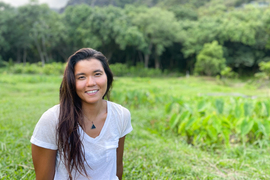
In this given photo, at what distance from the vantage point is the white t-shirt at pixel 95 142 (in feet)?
3.34

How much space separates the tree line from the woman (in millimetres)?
14796

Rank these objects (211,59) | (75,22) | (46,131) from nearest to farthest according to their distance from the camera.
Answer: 1. (46,131)
2. (211,59)
3. (75,22)

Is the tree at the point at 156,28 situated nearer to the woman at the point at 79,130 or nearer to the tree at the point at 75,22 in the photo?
the tree at the point at 75,22

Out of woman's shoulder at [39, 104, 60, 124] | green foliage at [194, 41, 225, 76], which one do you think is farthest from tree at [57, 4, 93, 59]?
woman's shoulder at [39, 104, 60, 124]

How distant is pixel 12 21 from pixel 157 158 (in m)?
20.6

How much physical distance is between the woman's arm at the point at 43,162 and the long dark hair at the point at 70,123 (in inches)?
2.0

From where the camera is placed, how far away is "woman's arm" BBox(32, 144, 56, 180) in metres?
1.04

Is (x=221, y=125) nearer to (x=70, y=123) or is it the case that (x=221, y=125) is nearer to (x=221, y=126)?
(x=221, y=126)

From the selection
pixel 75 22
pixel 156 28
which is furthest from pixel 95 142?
pixel 75 22

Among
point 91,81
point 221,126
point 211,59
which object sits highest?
point 211,59

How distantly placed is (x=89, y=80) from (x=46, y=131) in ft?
1.02

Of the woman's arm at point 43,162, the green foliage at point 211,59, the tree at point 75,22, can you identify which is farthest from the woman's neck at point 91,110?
the tree at point 75,22

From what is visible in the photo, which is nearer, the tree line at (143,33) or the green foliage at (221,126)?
the green foliage at (221,126)

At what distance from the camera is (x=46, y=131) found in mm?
1016
